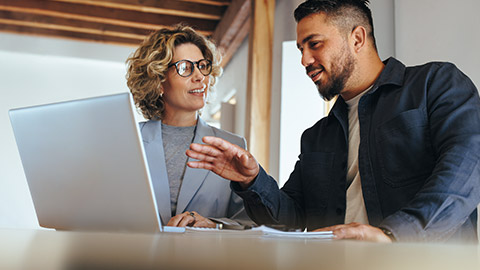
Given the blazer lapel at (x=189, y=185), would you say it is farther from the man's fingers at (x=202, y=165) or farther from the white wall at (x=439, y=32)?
the white wall at (x=439, y=32)

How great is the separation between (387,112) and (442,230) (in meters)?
0.51

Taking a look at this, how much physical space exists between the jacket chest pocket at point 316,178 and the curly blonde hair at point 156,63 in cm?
77

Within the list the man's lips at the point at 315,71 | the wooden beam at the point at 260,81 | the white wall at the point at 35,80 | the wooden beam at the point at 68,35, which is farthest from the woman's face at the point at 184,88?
the white wall at the point at 35,80

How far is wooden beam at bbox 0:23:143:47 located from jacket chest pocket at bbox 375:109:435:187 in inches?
197

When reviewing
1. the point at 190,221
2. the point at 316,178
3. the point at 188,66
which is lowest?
the point at 190,221

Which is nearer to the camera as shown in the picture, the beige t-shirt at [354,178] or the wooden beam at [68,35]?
the beige t-shirt at [354,178]

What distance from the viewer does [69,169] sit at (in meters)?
1.02

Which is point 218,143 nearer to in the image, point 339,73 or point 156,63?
point 339,73

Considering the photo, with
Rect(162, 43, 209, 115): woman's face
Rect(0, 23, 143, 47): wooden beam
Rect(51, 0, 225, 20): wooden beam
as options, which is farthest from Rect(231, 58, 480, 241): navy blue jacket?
Rect(0, 23, 143, 47): wooden beam

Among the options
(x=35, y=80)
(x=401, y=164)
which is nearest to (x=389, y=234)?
(x=401, y=164)

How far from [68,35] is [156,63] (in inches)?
167

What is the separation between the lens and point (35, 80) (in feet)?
19.9

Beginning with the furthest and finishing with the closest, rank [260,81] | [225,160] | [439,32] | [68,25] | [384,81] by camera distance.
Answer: [68,25] < [260,81] < [439,32] < [384,81] < [225,160]

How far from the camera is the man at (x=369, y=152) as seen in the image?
109 centimetres
